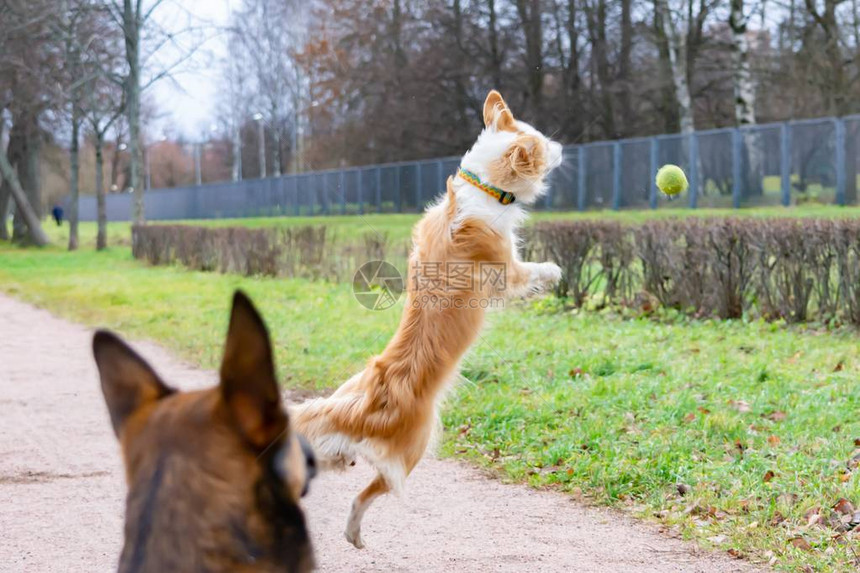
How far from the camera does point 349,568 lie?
190 inches

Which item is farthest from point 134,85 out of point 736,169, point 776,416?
point 776,416

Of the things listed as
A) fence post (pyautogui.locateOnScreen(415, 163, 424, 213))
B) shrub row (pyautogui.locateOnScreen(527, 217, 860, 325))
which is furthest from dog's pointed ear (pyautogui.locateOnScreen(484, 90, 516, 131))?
fence post (pyautogui.locateOnScreen(415, 163, 424, 213))

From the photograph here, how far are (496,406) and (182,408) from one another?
20.4 feet

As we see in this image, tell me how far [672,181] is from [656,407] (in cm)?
183

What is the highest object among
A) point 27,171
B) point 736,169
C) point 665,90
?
point 665,90

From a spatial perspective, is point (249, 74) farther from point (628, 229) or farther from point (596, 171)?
point (628, 229)

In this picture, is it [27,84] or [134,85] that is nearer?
[134,85]

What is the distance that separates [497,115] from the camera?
236 inches

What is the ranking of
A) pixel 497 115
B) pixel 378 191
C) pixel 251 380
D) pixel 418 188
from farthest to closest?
pixel 378 191, pixel 418 188, pixel 497 115, pixel 251 380

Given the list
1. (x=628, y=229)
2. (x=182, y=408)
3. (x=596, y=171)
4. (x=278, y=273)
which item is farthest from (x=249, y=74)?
(x=182, y=408)

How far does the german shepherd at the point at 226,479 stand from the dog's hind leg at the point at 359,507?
309 centimetres

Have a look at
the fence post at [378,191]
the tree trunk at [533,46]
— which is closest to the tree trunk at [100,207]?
the fence post at [378,191]

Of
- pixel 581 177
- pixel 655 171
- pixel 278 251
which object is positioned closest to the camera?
pixel 278 251

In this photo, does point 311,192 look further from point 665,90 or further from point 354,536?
point 354,536
